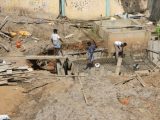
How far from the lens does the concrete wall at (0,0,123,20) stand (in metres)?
21.7

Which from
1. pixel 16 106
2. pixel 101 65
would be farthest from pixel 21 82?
pixel 101 65

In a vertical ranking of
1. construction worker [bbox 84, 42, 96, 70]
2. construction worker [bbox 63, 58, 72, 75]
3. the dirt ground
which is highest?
construction worker [bbox 84, 42, 96, 70]

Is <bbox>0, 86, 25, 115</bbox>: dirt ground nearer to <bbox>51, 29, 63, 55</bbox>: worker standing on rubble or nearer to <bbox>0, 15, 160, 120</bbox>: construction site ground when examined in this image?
<bbox>0, 15, 160, 120</bbox>: construction site ground

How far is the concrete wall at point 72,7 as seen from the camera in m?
21.7

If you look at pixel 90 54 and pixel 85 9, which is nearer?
pixel 90 54

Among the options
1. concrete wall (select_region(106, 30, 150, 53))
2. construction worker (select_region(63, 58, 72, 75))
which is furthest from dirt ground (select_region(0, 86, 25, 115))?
concrete wall (select_region(106, 30, 150, 53))

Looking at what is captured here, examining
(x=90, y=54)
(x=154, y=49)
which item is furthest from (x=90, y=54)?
(x=154, y=49)

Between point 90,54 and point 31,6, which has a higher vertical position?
point 31,6

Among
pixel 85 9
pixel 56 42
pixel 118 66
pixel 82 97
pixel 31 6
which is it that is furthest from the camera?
pixel 85 9

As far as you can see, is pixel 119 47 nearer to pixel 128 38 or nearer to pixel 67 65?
pixel 128 38

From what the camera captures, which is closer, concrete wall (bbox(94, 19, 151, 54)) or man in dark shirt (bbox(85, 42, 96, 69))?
man in dark shirt (bbox(85, 42, 96, 69))

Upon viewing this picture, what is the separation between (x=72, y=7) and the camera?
73.8ft

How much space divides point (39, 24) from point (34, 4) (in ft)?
4.94

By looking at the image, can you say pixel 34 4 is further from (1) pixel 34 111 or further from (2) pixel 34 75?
(1) pixel 34 111
